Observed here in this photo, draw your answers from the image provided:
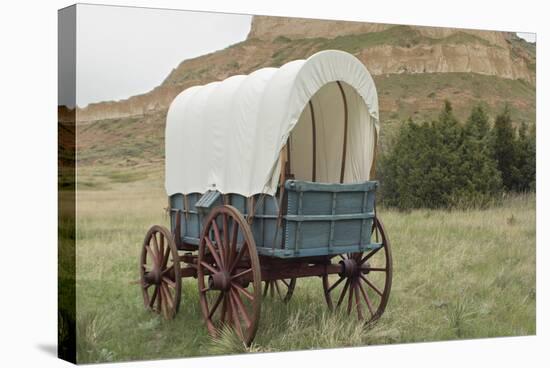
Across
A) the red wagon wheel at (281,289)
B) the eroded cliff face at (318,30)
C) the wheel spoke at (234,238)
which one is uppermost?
the eroded cliff face at (318,30)

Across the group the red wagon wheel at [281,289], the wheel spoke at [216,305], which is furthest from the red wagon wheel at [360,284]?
the wheel spoke at [216,305]

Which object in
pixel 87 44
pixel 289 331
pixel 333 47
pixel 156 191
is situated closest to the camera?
pixel 87 44

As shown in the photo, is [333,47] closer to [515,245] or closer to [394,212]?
[394,212]

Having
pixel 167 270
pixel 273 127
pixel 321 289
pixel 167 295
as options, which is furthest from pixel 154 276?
pixel 273 127

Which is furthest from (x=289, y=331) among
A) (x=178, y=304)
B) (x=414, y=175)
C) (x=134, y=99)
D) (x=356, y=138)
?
(x=414, y=175)

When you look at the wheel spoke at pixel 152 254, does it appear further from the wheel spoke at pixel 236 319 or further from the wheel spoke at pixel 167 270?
the wheel spoke at pixel 236 319

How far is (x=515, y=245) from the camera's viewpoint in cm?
1323

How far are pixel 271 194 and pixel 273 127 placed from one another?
28.8 inches

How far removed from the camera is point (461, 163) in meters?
13.7

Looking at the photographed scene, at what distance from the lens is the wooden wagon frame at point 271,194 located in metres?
10.1

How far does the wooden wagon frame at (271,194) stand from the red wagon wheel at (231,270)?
→ 0.01 metres

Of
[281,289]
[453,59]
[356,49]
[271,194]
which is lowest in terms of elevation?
[281,289]

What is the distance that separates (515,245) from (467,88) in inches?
92.8

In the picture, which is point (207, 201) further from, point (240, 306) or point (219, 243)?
point (240, 306)
